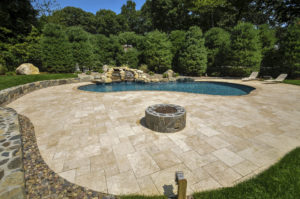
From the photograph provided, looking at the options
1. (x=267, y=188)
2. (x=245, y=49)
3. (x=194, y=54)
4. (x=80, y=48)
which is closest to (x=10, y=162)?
(x=267, y=188)

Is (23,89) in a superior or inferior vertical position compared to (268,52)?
inferior

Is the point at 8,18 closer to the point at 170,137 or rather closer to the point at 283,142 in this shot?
the point at 170,137

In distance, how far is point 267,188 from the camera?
273 cm

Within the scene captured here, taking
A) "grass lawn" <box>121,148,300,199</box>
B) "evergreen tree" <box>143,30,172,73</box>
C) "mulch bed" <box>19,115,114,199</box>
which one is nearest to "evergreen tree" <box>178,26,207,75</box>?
"evergreen tree" <box>143,30,172,73</box>

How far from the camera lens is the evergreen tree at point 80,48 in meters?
23.2

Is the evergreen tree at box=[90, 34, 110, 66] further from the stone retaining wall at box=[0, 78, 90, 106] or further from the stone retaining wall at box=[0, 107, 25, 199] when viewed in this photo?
the stone retaining wall at box=[0, 107, 25, 199]

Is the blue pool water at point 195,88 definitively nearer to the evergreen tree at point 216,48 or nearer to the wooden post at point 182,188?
the evergreen tree at point 216,48

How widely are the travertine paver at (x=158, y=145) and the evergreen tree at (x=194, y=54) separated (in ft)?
52.8

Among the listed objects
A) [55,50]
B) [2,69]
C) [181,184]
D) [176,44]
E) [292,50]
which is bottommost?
[181,184]

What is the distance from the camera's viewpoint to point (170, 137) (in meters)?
4.93

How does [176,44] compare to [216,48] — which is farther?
[176,44]

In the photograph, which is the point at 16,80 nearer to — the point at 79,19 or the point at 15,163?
the point at 15,163

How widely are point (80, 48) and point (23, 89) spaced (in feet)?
47.8

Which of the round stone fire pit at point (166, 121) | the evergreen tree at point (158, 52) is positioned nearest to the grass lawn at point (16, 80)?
the round stone fire pit at point (166, 121)
